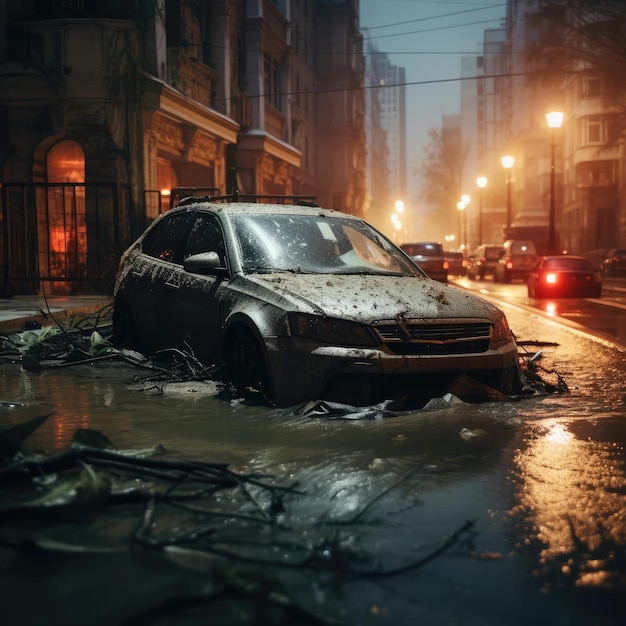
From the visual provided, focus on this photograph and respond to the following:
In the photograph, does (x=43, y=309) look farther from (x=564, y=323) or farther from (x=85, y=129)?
(x=564, y=323)

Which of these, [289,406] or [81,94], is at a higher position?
[81,94]

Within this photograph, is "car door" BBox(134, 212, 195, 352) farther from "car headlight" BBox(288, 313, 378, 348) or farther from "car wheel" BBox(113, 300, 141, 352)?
"car headlight" BBox(288, 313, 378, 348)

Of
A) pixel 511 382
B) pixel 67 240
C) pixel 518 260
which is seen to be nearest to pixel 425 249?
pixel 518 260

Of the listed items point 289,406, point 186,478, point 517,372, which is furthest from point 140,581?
point 517,372

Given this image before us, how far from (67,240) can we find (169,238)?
13.5m

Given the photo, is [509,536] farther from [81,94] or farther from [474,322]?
[81,94]

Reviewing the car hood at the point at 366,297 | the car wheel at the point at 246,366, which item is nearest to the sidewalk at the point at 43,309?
the car wheel at the point at 246,366

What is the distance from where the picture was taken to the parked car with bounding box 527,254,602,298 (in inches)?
971

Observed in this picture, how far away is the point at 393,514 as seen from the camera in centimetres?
393

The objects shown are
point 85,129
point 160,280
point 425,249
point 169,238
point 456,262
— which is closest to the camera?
point 160,280

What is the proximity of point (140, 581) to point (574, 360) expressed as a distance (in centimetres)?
783

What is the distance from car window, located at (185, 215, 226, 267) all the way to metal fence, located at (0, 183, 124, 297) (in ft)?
39.0

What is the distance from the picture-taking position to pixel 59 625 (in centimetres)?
279

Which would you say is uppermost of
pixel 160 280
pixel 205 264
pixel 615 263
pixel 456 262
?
A: pixel 205 264
